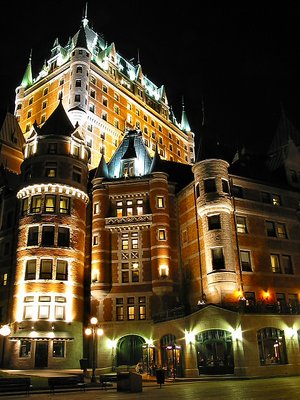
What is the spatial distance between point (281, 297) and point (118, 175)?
24.2 m

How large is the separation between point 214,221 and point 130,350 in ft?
52.5

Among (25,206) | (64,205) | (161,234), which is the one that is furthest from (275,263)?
(25,206)

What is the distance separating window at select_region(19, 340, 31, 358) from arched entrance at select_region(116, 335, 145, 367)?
29.1ft

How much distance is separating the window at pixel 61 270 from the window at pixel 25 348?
6897 mm

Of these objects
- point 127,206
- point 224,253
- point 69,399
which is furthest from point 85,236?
point 69,399

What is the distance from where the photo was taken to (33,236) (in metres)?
45.8

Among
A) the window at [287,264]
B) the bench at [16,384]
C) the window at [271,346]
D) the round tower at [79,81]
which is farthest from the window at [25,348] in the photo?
the round tower at [79,81]

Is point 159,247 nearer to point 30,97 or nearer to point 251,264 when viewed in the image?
point 251,264

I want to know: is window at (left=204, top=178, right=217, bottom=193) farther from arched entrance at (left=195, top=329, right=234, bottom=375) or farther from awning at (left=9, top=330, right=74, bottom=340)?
awning at (left=9, top=330, right=74, bottom=340)

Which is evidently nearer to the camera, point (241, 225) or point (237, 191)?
point (241, 225)

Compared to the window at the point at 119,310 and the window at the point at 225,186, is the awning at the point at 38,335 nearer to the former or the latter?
the window at the point at 119,310

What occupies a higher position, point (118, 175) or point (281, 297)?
point (118, 175)

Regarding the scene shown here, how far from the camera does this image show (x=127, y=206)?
161 ft

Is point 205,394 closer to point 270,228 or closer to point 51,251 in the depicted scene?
point 51,251
